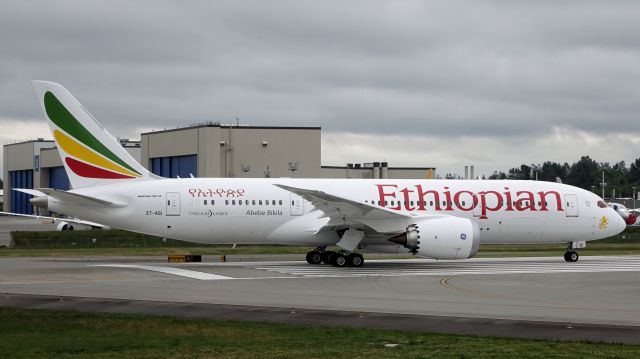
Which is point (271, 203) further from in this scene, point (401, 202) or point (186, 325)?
point (186, 325)

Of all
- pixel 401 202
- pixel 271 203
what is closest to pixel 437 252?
pixel 401 202

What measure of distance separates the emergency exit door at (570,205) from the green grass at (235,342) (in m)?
23.5

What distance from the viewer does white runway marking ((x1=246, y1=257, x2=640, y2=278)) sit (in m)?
32.0

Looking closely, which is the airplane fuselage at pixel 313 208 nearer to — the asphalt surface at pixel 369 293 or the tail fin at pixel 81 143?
the tail fin at pixel 81 143

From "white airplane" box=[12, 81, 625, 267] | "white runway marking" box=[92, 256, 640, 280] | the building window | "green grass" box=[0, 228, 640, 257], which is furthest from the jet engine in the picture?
the building window

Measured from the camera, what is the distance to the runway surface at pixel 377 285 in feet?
70.2

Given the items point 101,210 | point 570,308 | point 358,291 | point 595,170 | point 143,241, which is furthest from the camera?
point 595,170

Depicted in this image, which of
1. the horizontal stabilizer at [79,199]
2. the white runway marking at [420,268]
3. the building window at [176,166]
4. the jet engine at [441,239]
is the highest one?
the building window at [176,166]

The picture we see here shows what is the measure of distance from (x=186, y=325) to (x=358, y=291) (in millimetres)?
8369

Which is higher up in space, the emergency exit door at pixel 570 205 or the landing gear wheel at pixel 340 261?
the emergency exit door at pixel 570 205

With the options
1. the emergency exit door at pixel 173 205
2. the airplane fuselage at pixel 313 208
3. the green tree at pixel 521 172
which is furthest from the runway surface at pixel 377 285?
the green tree at pixel 521 172

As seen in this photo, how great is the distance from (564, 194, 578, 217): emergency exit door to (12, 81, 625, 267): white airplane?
2.4 inches

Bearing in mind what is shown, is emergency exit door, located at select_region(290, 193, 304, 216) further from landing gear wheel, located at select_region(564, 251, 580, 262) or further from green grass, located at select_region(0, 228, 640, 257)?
landing gear wheel, located at select_region(564, 251, 580, 262)

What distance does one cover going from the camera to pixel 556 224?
38.4 meters
